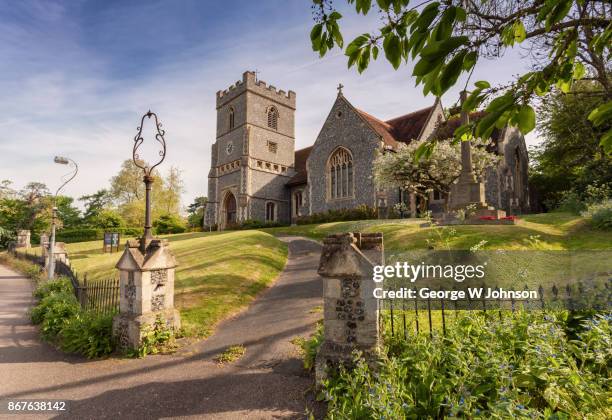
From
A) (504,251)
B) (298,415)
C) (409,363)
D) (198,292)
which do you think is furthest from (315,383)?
(504,251)

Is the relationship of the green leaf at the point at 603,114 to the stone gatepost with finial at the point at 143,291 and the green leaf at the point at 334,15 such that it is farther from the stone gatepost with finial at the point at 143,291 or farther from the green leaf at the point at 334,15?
the stone gatepost with finial at the point at 143,291

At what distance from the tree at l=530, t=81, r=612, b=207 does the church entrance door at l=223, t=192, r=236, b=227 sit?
93.2 feet

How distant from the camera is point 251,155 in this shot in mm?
33531

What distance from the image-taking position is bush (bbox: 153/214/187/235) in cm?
3697

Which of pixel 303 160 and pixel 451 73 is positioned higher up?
pixel 303 160

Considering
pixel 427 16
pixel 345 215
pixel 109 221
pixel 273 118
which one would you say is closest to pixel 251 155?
pixel 273 118

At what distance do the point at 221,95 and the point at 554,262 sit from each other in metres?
37.1

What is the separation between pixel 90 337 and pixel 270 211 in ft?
93.0

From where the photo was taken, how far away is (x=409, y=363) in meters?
4.10

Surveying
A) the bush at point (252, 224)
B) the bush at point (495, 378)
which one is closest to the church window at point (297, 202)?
the bush at point (252, 224)

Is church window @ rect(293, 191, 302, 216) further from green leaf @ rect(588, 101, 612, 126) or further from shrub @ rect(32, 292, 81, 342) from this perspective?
green leaf @ rect(588, 101, 612, 126)

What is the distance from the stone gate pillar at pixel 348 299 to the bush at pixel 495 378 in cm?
29

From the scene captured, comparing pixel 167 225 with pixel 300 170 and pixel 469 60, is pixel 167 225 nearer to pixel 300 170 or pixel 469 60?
pixel 300 170

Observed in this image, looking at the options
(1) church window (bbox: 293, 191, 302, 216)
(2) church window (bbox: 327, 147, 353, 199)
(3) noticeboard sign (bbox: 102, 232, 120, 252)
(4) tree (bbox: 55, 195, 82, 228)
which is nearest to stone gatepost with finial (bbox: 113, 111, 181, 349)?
(3) noticeboard sign (bbox: 102, 232, 120, 252)
